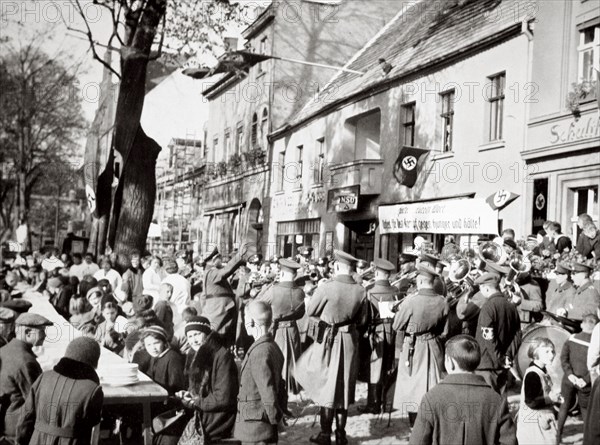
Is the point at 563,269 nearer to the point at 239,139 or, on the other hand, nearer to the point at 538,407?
the point at 538,407

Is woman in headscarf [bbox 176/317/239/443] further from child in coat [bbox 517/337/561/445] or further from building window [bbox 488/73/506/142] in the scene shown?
building window [bbox 488/73/506/142]

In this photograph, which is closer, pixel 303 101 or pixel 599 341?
pixel 599 341

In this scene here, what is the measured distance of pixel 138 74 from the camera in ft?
45.3

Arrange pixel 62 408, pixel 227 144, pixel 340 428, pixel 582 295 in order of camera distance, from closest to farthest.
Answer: pixel 62 408
pixel 340 428
pixel 582 295
pixel 227 144

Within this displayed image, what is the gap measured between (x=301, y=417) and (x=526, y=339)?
3.00m

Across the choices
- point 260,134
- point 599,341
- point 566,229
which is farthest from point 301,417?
point 260,134

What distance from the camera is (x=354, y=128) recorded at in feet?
81.9

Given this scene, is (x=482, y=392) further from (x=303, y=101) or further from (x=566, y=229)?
(x=303, y=101)

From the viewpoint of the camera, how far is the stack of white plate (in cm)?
627

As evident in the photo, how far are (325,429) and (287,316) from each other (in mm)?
1952

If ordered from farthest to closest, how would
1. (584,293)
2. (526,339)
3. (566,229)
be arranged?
(566,229)
(584,293)
(526,339)

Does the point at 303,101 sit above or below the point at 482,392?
above

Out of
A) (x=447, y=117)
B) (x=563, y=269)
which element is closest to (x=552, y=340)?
(x=563, y=269)

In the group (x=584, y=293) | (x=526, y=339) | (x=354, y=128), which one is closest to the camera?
(x=526, y=339)
